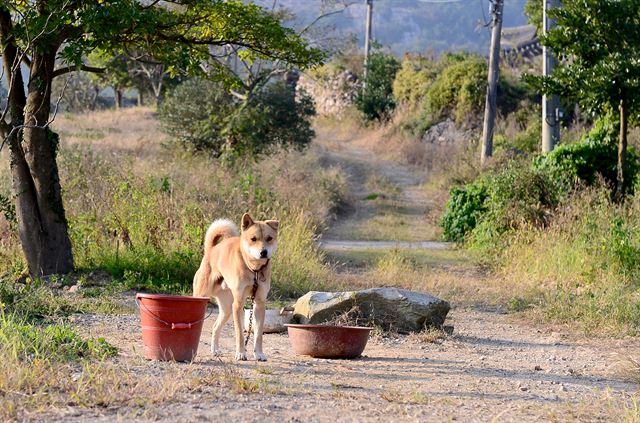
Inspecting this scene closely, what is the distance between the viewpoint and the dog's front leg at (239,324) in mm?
8578

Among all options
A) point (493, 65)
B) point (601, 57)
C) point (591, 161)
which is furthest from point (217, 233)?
point (493, 65)

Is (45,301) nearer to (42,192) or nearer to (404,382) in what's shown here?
(42,192)

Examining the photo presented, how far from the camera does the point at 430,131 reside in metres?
37.7

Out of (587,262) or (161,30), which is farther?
(587,262)

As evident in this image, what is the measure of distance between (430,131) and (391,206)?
11.9 m

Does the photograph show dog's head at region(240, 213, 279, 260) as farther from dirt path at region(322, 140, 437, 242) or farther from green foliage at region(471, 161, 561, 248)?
dirt path at region(322, 140, 437, 242)

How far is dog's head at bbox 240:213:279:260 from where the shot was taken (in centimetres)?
845

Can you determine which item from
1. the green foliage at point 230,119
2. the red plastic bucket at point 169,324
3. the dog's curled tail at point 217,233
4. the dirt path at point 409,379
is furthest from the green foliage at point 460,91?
the red plastic bucket at point 169,324

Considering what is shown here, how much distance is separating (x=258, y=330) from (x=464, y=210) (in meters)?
12.0

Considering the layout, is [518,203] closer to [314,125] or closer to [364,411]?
[364,411]

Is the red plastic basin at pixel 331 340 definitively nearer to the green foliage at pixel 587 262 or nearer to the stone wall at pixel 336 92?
the green foliage at pixel 587 262

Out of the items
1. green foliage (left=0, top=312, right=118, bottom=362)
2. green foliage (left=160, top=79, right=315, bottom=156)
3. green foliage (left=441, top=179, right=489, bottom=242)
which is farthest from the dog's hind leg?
green foliage (left=160, top=79, right=315, bottom=156)

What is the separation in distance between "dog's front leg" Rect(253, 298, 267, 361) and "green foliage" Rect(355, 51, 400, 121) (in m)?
34.9

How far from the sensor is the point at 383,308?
10.6m
